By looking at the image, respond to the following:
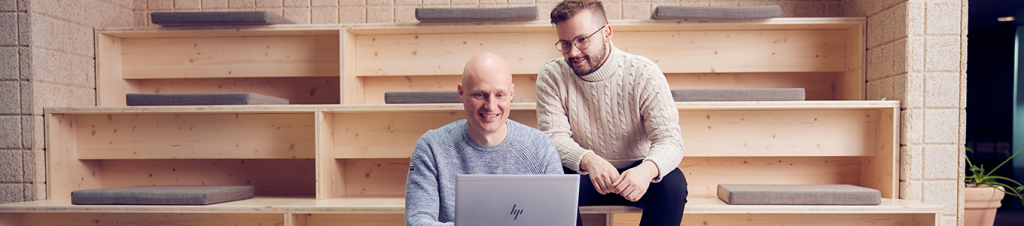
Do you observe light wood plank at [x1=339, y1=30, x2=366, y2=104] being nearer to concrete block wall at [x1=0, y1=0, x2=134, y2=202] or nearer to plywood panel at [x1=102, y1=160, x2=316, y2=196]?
plywood panel at [x1=102, y1=160, x2=316, y2=196]

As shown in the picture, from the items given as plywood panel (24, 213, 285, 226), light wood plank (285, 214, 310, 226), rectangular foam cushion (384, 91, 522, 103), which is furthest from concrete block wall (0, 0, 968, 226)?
light wood plank (285, 214, 310, 226)

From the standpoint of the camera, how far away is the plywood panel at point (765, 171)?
2281 millimetres

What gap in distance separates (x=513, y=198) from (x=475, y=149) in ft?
0.90

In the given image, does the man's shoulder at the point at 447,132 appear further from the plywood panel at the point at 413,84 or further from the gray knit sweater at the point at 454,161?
the plywood panel at the point at 413,84

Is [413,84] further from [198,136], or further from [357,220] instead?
[198,136]

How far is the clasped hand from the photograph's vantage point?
4.53 ft

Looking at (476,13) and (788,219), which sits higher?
(476,13)

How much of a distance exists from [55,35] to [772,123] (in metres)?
2.82

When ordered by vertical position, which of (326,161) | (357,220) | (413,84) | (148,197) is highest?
(413,84)

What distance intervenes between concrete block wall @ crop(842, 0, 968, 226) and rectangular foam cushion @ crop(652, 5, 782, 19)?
1.43 ft

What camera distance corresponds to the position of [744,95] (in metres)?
1.91

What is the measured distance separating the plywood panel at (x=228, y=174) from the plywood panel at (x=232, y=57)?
0.40 meters

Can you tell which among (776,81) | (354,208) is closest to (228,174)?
(354,208)

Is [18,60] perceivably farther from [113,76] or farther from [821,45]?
[821,45]
